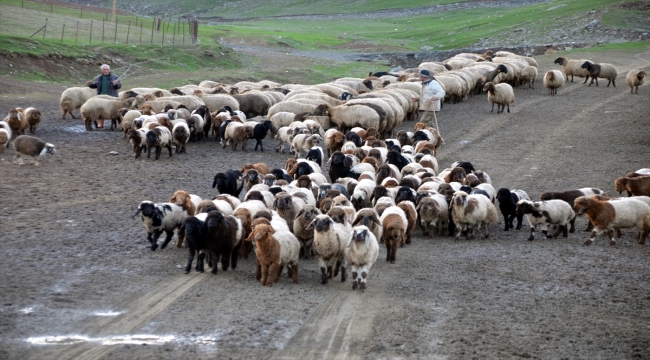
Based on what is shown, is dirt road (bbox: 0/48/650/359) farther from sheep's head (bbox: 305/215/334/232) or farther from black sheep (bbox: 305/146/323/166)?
black sheep (bbox: 305/146/323/166)

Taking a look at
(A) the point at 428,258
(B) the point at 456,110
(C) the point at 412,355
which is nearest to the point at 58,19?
(B) the point at 456,110

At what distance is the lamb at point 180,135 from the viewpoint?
21844 millimetres

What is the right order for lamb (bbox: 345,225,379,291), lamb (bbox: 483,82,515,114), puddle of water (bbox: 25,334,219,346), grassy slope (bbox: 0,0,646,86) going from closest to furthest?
puddle of water (bbox: 25,334,219,346) < lamb (bbox: 345,225,379,291) < lamb (bbox: 483,82,515,114) < grassy slope (bbox: 0,0,646,86)

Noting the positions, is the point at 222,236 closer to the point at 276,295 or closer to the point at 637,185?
the point at 276,295

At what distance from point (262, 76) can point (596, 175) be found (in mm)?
25540

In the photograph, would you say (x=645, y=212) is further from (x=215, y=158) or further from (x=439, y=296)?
(x=215, y=158)

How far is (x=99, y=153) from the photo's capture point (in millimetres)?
21562

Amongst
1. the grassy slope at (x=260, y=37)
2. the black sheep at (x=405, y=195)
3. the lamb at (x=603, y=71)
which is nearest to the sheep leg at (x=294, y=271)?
the black sheep at (x=405, y=195)

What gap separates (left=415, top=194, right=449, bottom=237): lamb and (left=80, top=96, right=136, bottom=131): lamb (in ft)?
42.3

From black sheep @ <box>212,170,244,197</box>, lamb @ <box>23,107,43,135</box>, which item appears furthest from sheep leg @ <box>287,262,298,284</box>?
lamb @ <box>23,107,43,135</box>

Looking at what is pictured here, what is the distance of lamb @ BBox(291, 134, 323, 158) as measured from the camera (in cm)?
2158

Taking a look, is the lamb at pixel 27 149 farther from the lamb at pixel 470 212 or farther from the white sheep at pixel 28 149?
the lamb at pixel 470 212

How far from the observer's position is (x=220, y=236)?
12.0 meters

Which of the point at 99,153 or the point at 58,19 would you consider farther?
the point at 58,19
